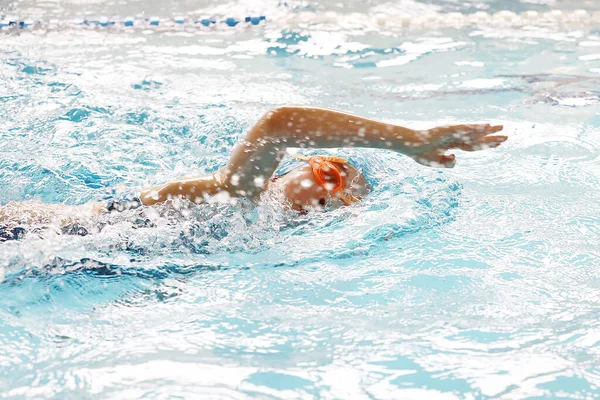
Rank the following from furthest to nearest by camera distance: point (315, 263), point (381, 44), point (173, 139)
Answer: point (381, 44)
point (173, 139)
point (315, 263)

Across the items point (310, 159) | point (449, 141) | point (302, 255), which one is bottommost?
point (302, 255)

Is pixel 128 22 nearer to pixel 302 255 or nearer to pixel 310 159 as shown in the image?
pixel 310 159

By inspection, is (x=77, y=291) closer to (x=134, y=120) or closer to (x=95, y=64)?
(x=134, y=120)

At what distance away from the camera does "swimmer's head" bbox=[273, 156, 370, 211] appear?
3.39 metres

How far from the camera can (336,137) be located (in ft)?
9.61

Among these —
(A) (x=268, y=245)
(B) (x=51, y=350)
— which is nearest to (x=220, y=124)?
(A) (x=268, y=245)

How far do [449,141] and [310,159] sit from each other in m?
0.83

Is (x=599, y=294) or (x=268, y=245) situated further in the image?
(x=268, y=245)

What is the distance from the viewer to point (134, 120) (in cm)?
497

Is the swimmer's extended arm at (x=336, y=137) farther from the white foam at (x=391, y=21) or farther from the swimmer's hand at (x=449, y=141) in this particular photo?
the white foam at (x=391, y=21)

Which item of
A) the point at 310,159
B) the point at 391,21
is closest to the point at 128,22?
the point at 391,21

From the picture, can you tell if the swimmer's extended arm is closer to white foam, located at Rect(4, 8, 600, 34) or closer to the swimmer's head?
Answer: the swimmer's head

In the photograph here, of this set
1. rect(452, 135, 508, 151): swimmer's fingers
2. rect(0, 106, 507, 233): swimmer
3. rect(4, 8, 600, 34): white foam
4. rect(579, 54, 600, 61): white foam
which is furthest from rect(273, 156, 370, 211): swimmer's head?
rect(4, 8, 600, 34): white foam

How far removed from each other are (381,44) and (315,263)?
4392 millimetres
